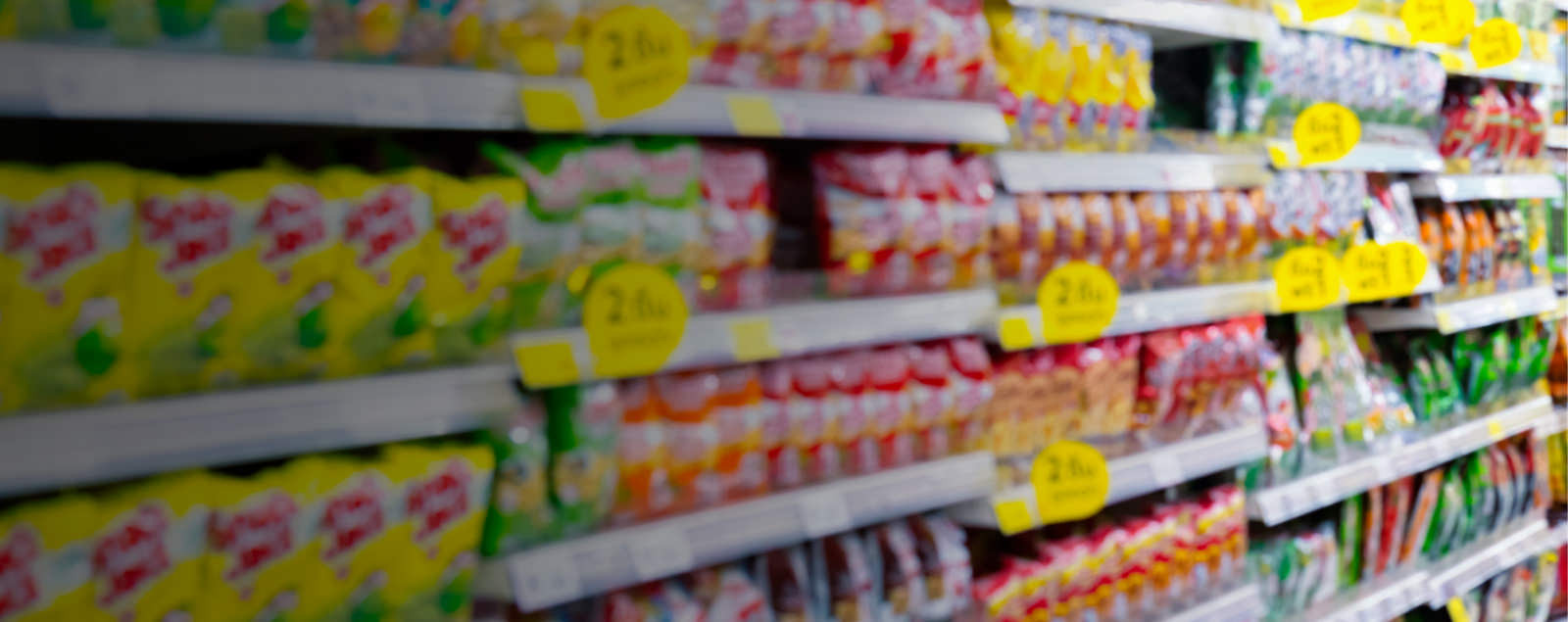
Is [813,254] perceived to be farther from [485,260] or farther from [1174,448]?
[1174,448]

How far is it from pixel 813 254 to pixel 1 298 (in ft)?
3.93

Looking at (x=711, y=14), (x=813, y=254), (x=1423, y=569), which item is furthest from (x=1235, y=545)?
(x=711, y=14)

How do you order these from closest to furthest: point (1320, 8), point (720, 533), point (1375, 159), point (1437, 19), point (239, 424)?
point (239, 424)
point (720, 533)
point (1320, 8)
point (1375, 159)
point (1437, 19)

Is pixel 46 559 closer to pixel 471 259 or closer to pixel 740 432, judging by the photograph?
pixel 471 259

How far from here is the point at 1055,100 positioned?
92.5 inches

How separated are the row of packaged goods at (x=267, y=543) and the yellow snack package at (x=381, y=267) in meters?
0.12

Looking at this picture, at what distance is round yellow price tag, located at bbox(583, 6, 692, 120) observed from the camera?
1.56 metres

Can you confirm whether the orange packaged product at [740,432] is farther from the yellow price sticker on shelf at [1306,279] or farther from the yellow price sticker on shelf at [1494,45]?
the yellow price sticker on shelf at [1494,45]

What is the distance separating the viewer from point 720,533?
1731mm

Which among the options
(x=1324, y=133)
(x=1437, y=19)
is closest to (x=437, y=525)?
(x=1324, y=133)

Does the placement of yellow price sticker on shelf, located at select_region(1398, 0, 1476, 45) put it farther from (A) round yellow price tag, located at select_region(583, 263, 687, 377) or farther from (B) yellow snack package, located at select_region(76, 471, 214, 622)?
(B) yellow snack package, located at select_region(76, 471, 214, 622)

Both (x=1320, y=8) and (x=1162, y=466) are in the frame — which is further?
(x=1320, y=8)

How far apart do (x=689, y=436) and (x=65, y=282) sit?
0.82 m

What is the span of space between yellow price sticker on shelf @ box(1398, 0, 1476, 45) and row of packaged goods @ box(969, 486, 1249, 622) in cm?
133
